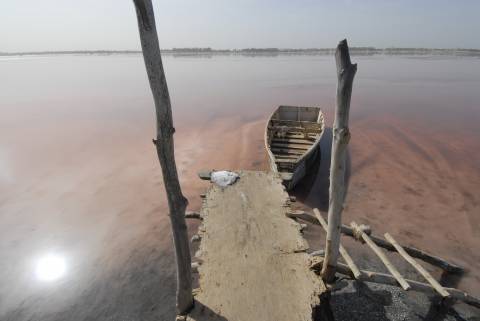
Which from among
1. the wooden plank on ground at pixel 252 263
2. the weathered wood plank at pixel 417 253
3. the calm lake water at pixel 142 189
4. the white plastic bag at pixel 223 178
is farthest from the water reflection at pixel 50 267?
the weathered wood plank at pixel 417 253

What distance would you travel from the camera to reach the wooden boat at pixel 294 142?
878cm

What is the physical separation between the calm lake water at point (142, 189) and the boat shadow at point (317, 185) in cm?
6

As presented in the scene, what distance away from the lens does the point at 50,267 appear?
23.0 ft

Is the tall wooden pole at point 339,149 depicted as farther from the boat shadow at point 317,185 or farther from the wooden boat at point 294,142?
the boat shadow at point 317,185

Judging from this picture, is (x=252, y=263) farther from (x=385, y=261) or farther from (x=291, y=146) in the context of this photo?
(x=291, y=146)

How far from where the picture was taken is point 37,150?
1357 centimetres

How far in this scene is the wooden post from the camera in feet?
9.57

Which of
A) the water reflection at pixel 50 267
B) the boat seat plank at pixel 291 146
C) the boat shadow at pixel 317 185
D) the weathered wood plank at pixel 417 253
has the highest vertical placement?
the boat seat plank at pixel 291 146

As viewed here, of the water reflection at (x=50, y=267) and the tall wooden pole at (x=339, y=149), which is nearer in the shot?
the tall wooden pole at (x=339, y=149)

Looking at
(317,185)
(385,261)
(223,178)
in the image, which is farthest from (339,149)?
(317,185)

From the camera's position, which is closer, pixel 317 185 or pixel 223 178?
pixel 223 178

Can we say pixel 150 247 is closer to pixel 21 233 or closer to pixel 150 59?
pixel 21 233

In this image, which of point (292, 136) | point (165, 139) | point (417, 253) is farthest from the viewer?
point (292, 136)

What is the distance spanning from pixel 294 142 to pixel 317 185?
95.6 inches
